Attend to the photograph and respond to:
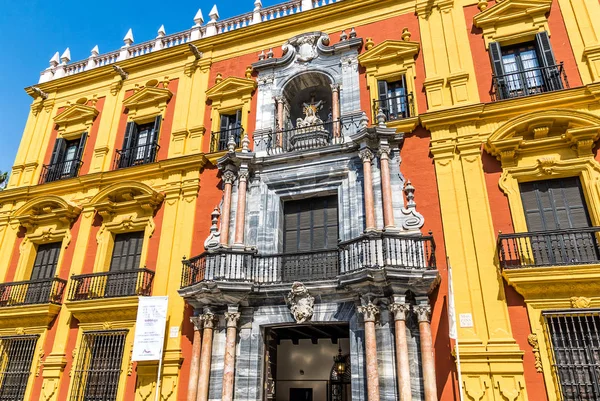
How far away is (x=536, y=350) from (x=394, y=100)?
6.83 metres

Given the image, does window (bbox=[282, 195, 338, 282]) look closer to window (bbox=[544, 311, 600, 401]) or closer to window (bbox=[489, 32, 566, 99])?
window (bbox=[544, 311, 600, 401])

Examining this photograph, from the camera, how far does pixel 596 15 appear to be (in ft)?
35.1

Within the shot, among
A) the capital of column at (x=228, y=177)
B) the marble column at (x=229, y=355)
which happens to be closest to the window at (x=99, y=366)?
the marble column at (x=229, y=355)

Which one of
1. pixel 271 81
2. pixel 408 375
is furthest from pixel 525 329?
pixel 271 81

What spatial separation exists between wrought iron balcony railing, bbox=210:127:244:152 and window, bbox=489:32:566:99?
6.92 meters

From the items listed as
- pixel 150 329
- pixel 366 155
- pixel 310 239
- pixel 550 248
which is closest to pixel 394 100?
pixel 366 155

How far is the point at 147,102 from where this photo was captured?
14727 millimetres

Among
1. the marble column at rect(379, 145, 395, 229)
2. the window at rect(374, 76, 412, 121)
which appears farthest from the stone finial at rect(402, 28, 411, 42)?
the marble column at rect(379, 145, 395, 229)

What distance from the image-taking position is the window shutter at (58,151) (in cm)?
1510

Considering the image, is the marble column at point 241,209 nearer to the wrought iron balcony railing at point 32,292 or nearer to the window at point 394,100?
the window at point 394,100

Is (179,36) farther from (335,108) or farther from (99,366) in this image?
(99,366)

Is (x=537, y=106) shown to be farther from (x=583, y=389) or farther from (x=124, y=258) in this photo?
(x=124, y=258)

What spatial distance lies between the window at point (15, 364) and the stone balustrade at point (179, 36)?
9.86 meters

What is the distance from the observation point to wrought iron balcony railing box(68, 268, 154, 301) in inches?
453
